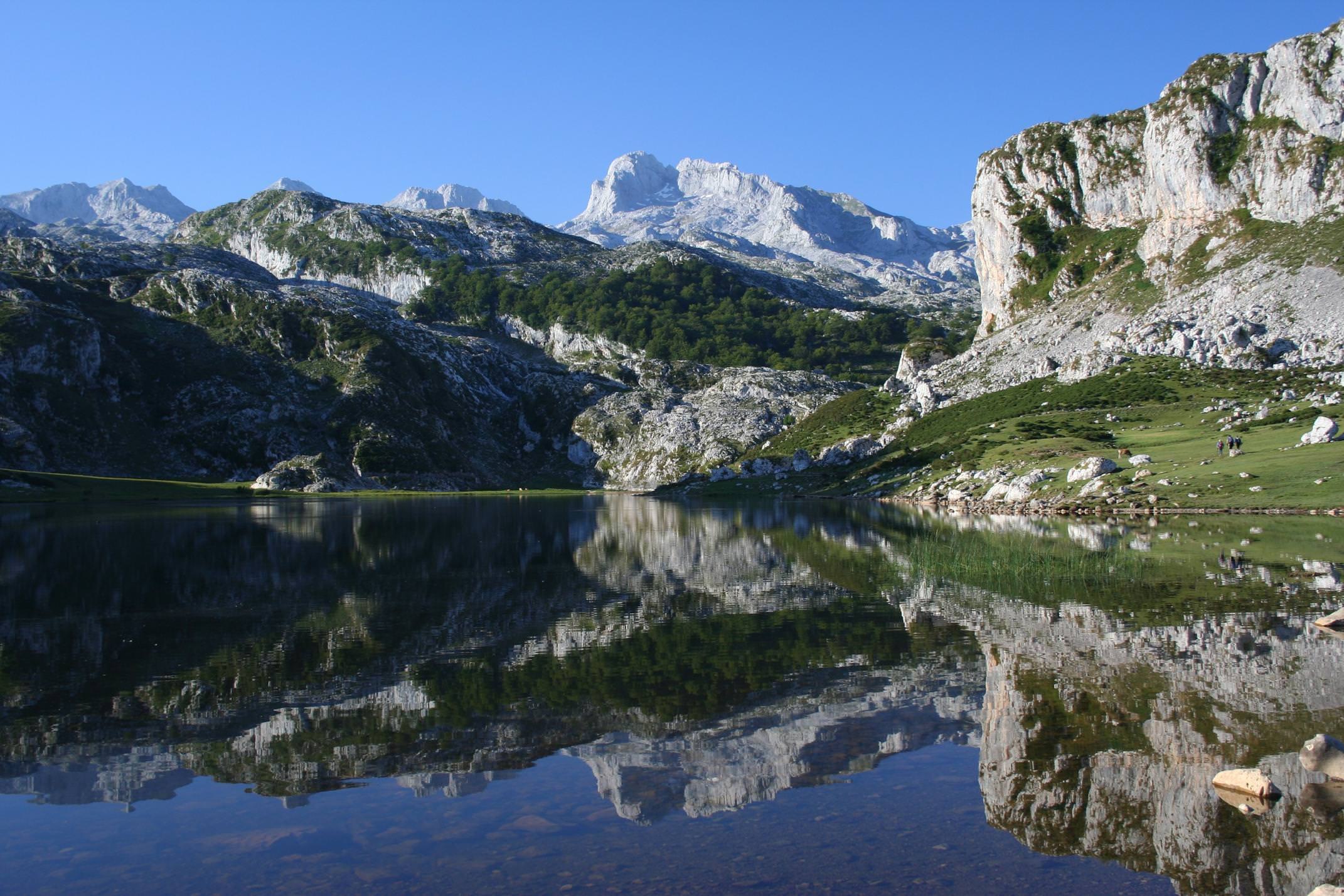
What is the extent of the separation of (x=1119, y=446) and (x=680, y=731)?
95397 millimetres

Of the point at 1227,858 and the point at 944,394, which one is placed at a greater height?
the point at 944,394

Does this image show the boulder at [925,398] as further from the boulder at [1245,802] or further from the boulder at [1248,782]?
the boulder at [1245,802]

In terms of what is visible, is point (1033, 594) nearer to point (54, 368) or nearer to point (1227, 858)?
point (1227, 858)

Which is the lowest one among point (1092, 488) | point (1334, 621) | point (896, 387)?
point (1334, 621)

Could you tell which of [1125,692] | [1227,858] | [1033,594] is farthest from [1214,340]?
[1227,858]

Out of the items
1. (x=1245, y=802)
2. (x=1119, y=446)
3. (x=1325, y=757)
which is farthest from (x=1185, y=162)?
(x=1245, y=802)

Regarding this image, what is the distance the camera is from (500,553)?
60.3 metres

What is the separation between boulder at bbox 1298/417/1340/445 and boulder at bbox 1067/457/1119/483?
15.9 meters

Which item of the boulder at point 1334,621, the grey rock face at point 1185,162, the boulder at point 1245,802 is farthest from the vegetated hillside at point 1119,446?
the boulder at point 1245,802

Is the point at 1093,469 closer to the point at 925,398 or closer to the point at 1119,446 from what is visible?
the point at 1119,446

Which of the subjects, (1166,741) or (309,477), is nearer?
(1166,741)

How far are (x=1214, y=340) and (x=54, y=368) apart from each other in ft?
695

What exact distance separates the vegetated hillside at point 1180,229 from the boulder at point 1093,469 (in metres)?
52.9

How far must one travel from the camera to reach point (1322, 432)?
7931cm
